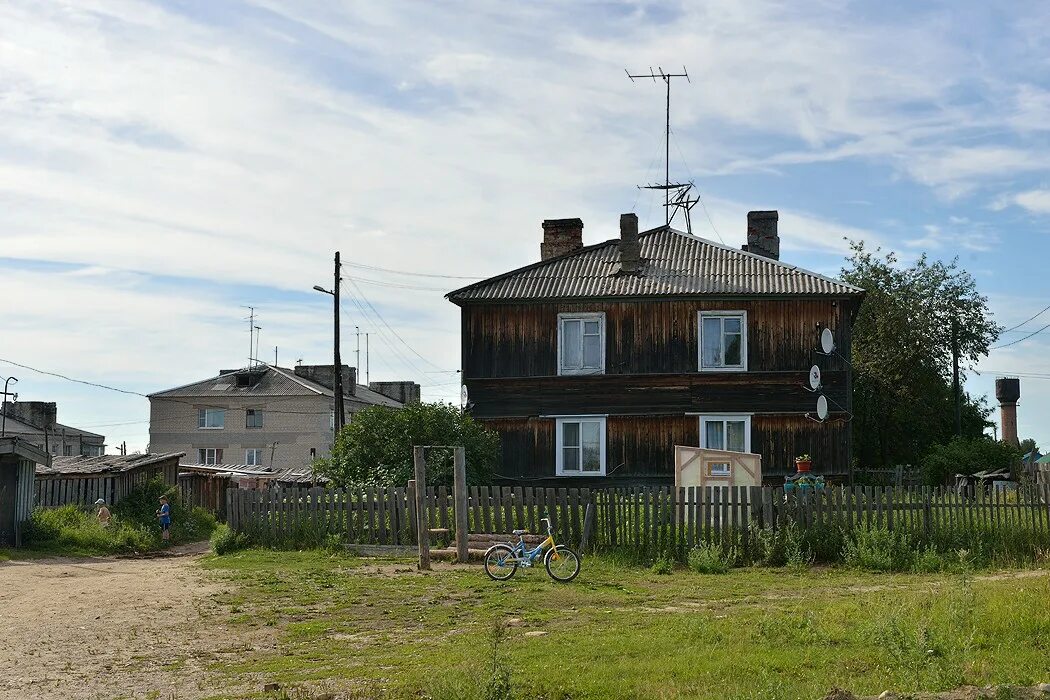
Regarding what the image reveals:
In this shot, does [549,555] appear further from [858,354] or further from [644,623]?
[858,354]

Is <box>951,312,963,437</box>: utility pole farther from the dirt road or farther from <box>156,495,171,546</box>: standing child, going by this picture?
the dirt road

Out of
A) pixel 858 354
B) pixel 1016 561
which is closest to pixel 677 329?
pixel 1016 561

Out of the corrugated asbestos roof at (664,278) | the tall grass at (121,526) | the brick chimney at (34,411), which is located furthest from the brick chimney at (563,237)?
the brick chimney at (34,411)

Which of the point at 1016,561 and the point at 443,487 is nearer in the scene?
the point at 1016,561

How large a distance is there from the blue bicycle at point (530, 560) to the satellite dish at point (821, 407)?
545 inches

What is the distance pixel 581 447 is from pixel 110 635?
62.6 feet

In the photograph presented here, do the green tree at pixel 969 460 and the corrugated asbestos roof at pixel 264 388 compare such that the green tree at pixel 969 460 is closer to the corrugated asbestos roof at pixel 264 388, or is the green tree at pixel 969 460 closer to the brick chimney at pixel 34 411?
the corrugated asbestos roof at pixel 264 388

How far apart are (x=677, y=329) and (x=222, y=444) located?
5164 centimetres

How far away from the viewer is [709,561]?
19.8 m

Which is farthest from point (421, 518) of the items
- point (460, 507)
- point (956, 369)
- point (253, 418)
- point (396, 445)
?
point (253, 418)

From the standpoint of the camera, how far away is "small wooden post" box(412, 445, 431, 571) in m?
21.0

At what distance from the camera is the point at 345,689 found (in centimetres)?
1011

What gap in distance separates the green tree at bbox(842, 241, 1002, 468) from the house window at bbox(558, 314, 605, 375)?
25520mm

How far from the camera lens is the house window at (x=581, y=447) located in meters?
31.7
